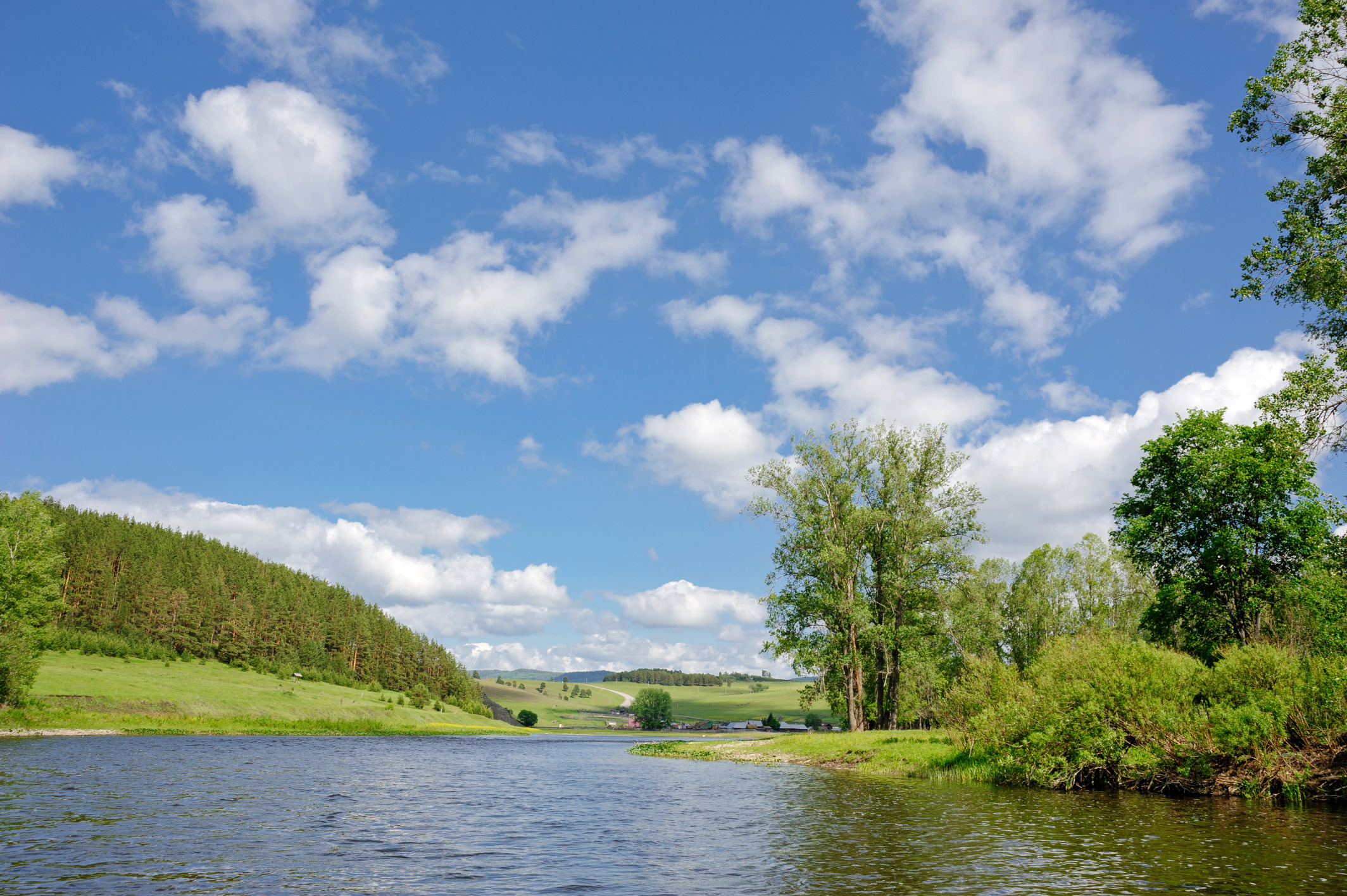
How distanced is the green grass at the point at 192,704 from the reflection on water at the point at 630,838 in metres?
45.5

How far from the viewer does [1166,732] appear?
2930 centimetres

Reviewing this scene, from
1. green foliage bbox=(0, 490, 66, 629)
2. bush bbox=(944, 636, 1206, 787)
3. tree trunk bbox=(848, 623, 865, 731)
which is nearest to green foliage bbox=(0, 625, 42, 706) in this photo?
green foliage bbox=(0, 490, 66, 629)

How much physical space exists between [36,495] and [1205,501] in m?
111

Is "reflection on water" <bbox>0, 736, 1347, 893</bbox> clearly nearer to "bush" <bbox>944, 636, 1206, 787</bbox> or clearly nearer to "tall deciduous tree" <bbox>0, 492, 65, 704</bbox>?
"bush" <bbox>944, 636, 1206, 787</bbox>

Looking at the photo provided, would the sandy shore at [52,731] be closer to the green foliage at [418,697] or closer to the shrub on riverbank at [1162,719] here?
the shrub on riverbank at [1162,719]

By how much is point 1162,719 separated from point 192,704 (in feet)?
326

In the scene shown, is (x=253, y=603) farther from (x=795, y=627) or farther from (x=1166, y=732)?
(x=1166, y=732)

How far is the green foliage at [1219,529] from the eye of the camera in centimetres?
4728

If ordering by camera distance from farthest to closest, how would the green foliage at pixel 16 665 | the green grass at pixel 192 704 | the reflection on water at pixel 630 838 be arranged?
the green grass at pixel 192 704 → the green foliage at pixel 16 665 → the reflection on water at pixel 630 838

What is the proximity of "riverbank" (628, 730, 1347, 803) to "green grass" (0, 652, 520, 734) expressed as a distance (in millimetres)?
55553

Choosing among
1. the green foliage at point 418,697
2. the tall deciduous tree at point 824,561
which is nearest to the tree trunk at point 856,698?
the tall deciduous tree at point 824,561

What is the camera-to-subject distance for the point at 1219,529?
50219 mm

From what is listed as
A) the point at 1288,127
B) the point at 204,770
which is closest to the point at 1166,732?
the point at 1288,127

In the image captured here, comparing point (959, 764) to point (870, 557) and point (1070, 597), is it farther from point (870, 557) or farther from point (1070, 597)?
point (1070, 597)
